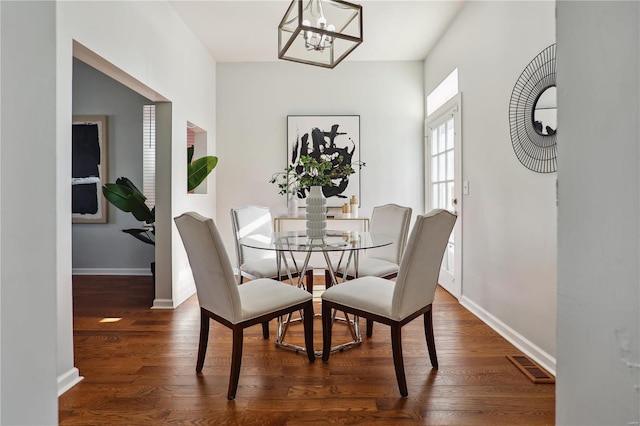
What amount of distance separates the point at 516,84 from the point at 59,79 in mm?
2777

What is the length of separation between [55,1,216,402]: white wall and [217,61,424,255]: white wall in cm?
26

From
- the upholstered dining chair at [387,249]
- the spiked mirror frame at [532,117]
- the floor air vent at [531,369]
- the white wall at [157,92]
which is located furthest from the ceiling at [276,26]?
the floor air vent at [531,369]

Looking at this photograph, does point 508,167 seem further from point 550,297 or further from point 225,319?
point 225,319

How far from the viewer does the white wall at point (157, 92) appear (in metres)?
2.01

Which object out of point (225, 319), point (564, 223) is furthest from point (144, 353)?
point (564, 223)

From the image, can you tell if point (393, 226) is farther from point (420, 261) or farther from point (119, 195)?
point (119, 195)

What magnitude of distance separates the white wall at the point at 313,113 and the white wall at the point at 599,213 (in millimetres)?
3991

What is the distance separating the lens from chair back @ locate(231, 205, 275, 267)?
3.05 meters

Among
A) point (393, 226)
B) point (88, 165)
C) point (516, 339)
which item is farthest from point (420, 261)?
point (88, 165)

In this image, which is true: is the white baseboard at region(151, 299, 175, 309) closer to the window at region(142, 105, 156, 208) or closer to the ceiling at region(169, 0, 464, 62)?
the window at region(142, 105, 156, 208)

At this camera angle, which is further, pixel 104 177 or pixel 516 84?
pixel 104 177

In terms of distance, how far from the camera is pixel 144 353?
94.3 inches

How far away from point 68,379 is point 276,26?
136 inches

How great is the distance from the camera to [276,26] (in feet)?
12.2
